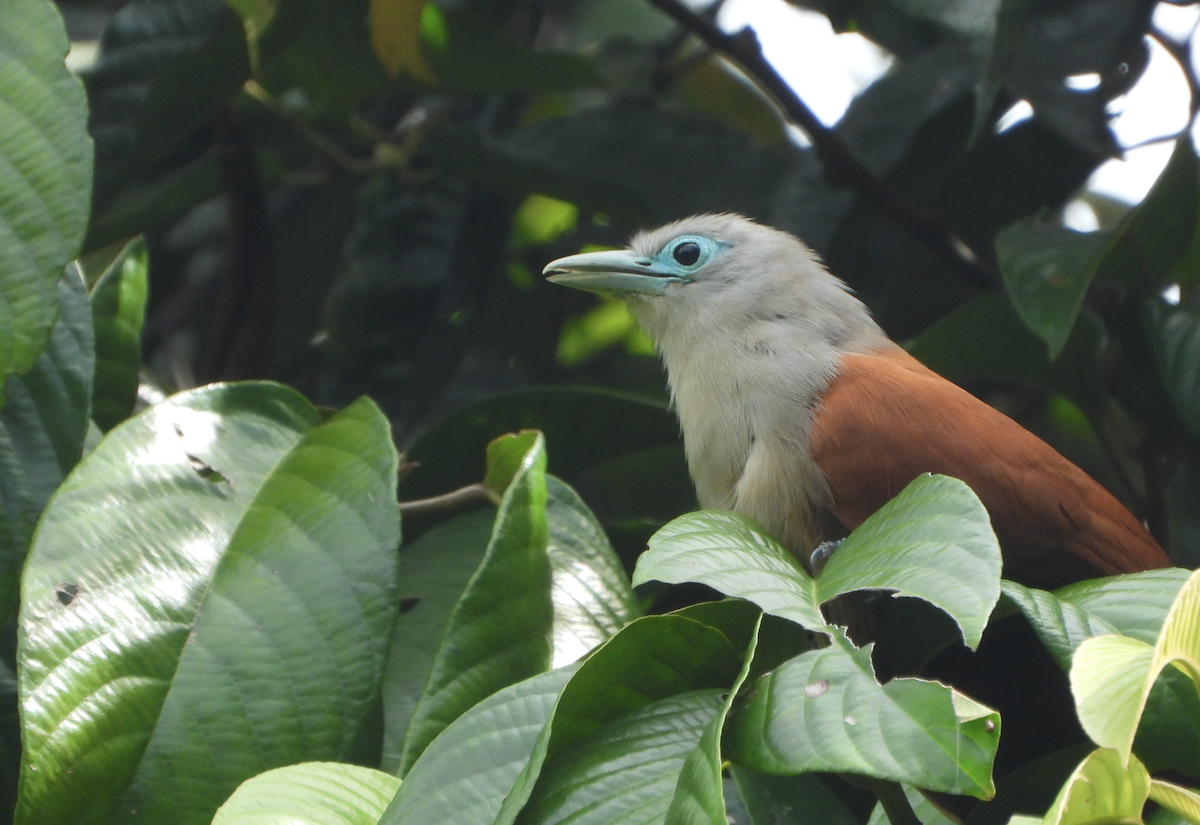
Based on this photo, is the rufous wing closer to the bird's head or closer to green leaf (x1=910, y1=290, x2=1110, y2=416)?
green leaf (x1=910, y1=290, x2=1110, y2=416)

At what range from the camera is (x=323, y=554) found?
1656 mm

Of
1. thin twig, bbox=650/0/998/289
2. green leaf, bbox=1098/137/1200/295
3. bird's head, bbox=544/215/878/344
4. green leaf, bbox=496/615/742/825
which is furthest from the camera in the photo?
thin twig, bbox=650/0/998/289

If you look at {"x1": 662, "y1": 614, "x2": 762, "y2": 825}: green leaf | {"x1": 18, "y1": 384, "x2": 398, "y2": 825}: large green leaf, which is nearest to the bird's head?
{"x1": 18, "y1": 384, "x2": 398, "y2": 825}: large green leaf

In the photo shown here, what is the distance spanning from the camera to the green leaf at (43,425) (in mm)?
1735

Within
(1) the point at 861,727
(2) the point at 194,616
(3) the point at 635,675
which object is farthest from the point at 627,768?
(2) the point at 194,616

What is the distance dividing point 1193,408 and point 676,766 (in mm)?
1525

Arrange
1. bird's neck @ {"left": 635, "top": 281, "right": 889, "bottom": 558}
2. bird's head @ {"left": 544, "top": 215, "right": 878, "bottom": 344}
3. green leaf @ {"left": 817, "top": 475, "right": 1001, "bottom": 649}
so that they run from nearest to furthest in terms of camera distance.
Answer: green leaf @ {"left": 817, "top": 475, "right": 1001, "bottom": 649} → bird's neck @ {"left": 635, "top": 281, "right": 889, "bottom": 558} → bird's head @ {"left": 544, "top": 215, "right": 878, "bottom": 344}

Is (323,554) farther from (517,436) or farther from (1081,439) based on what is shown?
(1081,439)

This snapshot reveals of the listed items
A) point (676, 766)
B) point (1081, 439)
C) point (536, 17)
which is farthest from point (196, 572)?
point (1081, 439)

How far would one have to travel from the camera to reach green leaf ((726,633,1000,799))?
40.0 inches

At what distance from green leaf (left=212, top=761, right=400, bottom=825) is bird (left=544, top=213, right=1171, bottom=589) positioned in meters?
0.99

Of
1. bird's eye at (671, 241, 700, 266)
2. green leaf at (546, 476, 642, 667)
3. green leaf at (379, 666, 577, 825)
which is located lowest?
green leaf at (546, 476, 642, 667)

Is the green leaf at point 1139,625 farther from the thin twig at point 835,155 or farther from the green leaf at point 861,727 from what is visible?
the thin twig at point 835,155

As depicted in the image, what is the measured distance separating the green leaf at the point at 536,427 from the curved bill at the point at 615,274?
52 centimetres
